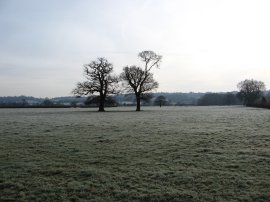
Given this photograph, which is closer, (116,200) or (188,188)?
(116,200)

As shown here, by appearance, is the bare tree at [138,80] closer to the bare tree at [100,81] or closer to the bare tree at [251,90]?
the bare tree at [100,81]

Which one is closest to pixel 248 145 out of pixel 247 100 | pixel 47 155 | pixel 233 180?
pixel 233 180

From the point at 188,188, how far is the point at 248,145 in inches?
308

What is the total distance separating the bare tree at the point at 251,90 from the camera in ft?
462

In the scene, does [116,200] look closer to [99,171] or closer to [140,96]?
[99,171]

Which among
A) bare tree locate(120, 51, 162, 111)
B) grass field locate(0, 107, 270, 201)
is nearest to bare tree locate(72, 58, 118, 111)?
bare tree locate(120, 51, 162, 111)

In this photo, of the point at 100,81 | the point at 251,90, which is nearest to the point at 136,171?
the point at 100,81

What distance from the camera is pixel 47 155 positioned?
13.2 metres

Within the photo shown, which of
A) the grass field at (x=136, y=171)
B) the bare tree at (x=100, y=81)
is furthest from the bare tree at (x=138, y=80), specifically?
the grass field at (x=136, y=171)

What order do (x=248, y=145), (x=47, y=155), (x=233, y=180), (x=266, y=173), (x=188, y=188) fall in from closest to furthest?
(x=188, y=188)
(x=233, y=180)
(x=266, y=173)
(x=47, y=155)
(x=248, y=145)

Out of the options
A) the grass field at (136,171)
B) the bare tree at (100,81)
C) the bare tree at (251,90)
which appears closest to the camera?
the grass field at (136,171)

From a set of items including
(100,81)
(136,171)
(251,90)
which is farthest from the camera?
(251,90)

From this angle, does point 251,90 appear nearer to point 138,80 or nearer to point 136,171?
point 138,80

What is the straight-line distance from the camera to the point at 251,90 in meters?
142
